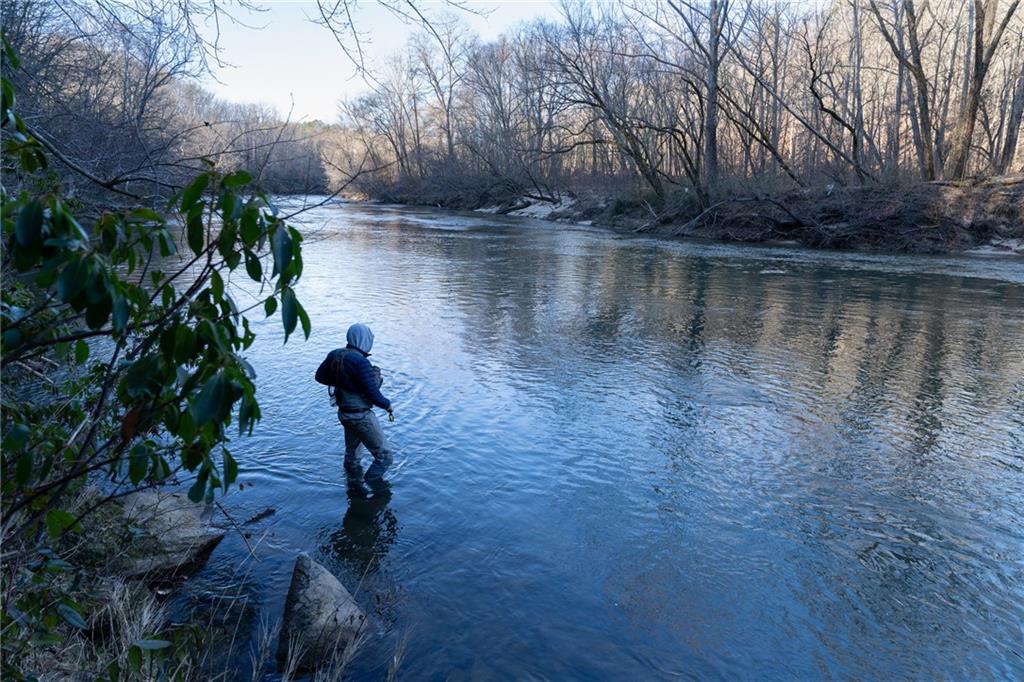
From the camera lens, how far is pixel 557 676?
4.28 metres

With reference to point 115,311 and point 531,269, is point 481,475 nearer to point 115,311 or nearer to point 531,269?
point 115,311

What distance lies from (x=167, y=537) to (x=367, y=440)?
1847mm

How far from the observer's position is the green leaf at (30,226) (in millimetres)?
1743

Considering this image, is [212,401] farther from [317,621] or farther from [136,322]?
[317,621]

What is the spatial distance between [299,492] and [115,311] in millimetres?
4841

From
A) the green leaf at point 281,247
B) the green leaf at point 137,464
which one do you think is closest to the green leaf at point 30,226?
the green leaf at point 281,247

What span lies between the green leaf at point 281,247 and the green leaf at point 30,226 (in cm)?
53

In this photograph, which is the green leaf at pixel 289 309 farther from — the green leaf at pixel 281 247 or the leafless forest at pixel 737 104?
the leafless forest at pixel 737 104

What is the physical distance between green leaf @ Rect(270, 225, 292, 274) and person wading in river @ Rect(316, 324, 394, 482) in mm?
4305

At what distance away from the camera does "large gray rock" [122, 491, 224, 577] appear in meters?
4.87

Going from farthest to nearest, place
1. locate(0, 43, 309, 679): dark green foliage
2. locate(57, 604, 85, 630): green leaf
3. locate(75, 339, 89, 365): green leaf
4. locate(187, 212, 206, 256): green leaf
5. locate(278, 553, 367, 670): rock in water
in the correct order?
1. locate(278, 553, 367, 670): rock in water
2. locate(75, 339, 89, 365): green leaf
3. locate(57, 604, 85, 630): green leaf
4. locate(187, 212, 206, 256): green leaf
5. locate(0, 43, 309, 679): dark green foliage

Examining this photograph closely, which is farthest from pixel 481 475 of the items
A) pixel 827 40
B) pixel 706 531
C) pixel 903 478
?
pixel 827 40

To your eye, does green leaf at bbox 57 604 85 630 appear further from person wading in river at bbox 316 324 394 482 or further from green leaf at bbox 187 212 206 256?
person wading in river at bbox 316 324 394 482

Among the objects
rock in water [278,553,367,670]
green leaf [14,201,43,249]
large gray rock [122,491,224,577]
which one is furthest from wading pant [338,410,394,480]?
green leaf [14,201,43,249]
